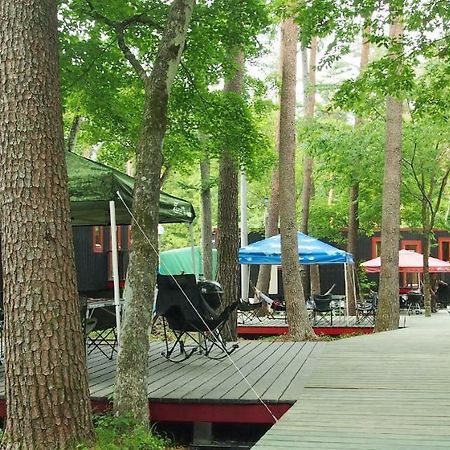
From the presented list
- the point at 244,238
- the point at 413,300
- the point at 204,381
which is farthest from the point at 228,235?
the point at 413,300

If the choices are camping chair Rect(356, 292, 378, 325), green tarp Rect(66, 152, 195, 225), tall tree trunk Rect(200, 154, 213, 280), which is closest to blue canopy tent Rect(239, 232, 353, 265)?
camping chair Rect(356, 292, 378, 325)

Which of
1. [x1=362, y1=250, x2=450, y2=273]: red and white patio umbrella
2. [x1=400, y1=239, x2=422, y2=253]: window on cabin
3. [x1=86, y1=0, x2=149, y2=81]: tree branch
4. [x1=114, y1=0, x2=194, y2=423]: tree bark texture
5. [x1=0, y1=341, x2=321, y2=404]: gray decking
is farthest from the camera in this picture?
[x1=400, y1=239, x2=422, y2=253]: window on cabin

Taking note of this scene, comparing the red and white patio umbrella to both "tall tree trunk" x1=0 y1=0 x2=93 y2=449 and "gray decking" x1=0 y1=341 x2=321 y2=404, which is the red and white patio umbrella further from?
"tall tree trunk" x1=0 y1=0 x2=93 y2=449

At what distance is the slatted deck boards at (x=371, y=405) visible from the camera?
3.61m

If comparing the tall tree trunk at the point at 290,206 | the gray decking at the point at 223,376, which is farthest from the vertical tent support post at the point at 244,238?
the gray decking at the point at 223,376

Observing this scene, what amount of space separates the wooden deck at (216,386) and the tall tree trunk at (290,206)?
3134mm

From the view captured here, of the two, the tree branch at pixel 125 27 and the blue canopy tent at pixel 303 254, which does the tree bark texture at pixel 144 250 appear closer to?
the tree branch at pixel 125 27

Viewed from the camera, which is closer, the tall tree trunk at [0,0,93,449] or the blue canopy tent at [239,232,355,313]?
the tall tree trunk at [0,0,93,449]

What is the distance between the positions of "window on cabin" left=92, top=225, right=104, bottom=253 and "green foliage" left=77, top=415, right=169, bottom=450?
12.8 meters

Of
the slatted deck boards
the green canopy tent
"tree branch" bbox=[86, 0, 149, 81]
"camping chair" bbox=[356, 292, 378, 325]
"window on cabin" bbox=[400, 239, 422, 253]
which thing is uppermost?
"tree branch" bbox=[86, 0, 149, 81]

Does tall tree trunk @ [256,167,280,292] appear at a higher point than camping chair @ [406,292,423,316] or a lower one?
higher

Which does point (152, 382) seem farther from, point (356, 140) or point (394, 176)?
point (356, 140)

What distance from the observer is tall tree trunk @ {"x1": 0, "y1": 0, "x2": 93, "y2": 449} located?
154 inches

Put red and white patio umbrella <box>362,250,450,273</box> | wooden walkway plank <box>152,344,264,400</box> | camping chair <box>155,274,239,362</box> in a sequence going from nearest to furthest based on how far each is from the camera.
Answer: wooden walkway plank <box>152,344,264,400</box>
camping chair <box>155,274,239,362</box>
red and white patio umbrella <box>362,250,450,273</box>
